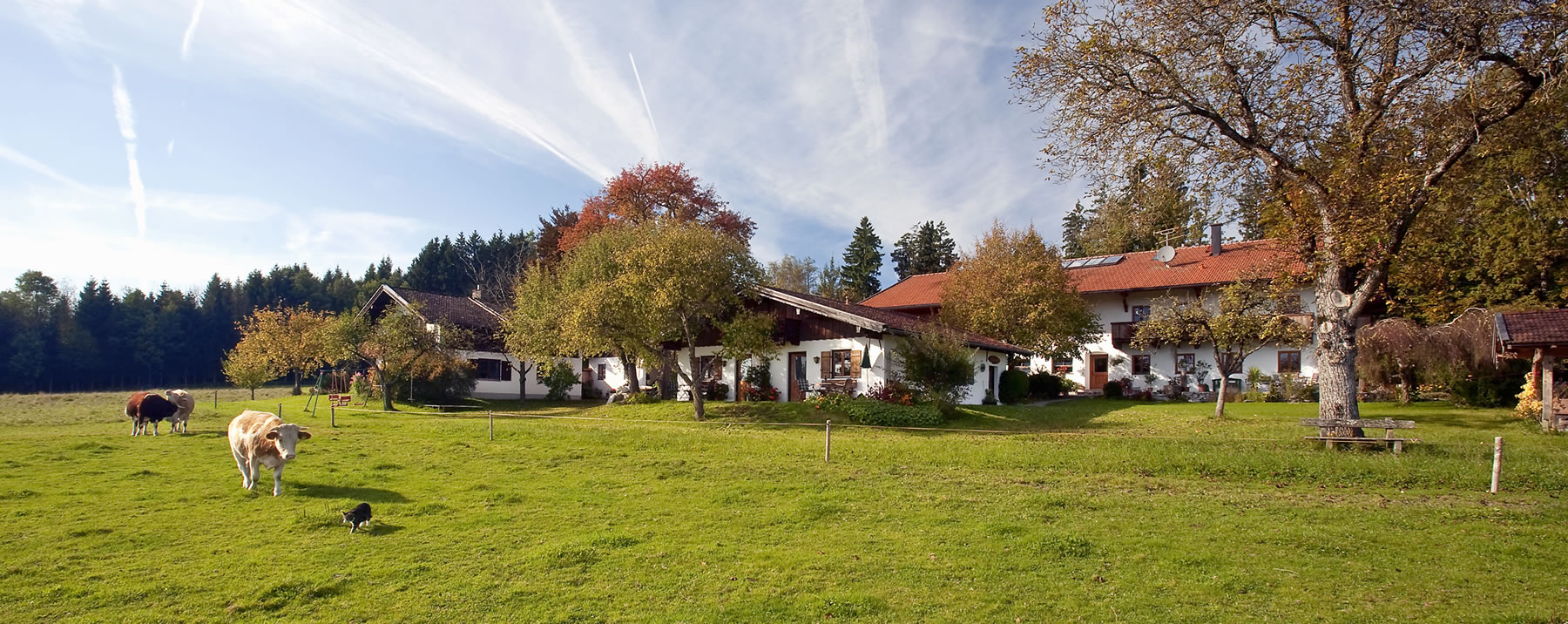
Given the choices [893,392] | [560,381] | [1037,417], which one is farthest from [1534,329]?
[560,381]

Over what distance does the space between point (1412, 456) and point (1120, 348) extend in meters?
26.8

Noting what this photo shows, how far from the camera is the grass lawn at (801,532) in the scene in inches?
270

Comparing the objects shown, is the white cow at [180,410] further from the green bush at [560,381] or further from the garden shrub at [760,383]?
the garden shrub at [760,383]

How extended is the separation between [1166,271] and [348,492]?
3967cm

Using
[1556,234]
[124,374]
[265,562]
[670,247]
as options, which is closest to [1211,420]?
[1556,234]

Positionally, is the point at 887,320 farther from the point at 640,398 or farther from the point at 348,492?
the point at 348,492

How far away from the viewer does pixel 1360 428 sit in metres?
15.2

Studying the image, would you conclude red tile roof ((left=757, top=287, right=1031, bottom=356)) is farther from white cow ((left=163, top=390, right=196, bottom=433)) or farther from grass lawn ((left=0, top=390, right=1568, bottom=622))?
white cow ((left=163, top=390, right=196, bottom=433))

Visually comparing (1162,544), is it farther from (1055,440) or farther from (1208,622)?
(1055,440)

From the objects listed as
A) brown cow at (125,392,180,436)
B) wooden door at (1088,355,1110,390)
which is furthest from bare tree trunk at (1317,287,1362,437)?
brown cow at (125,392,180,436)

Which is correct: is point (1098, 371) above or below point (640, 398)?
above

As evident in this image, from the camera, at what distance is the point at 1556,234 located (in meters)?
25.9

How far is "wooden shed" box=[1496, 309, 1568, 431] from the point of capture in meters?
18.2

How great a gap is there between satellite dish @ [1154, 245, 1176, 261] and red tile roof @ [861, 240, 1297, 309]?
0.43 m
